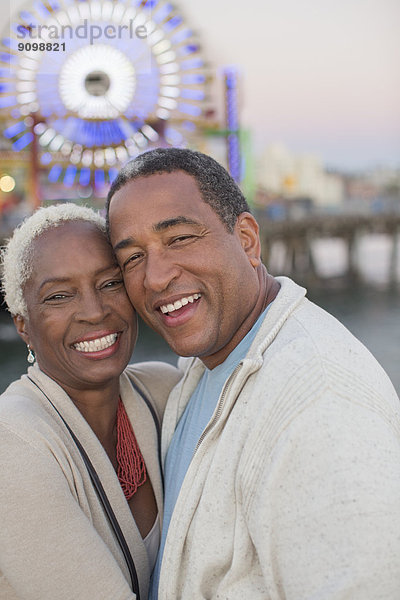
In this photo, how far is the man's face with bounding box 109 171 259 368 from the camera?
208 cm

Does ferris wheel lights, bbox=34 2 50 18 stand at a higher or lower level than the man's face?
higher

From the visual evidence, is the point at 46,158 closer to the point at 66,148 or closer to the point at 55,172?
the point at 55,172

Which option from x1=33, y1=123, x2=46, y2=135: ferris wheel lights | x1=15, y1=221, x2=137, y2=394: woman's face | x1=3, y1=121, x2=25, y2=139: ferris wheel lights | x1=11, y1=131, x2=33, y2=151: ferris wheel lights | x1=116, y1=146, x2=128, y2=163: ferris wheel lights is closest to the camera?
x1=15, y1=221, x2=137, y2=394: woman's face

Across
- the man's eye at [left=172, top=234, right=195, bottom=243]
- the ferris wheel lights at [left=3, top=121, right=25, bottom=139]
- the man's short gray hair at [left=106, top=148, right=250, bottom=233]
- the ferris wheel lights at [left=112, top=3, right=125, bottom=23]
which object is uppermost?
the ferris wheel lights at [left=112, top=3, right=125, bottom=23]

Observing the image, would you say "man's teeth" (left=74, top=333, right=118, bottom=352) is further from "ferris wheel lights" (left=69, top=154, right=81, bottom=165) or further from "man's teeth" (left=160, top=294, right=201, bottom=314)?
"ferris wheel lights" (left=69, top=154, right=81, bottom=165)

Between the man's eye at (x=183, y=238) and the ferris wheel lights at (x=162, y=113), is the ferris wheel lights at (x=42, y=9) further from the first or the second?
the man's eye at (x=183, y=238)

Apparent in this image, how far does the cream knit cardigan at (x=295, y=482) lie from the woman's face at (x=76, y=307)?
76cm

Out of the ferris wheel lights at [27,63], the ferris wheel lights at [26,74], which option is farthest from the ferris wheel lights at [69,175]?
the ferris wheel lights at [27,63]

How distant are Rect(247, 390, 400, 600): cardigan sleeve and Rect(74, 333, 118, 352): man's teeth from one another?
3.42ft

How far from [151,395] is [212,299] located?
34.9 inches

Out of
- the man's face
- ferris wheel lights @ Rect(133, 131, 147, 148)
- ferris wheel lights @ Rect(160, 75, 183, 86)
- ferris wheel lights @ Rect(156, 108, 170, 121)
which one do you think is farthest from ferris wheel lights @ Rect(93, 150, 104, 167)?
the man's face

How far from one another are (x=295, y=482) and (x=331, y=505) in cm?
10

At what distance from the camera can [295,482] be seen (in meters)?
1.50

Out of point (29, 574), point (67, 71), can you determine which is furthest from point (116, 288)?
point (67, 71)
